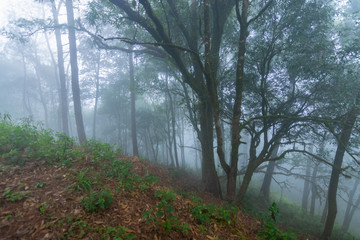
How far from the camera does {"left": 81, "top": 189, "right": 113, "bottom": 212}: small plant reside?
3205 millimetres

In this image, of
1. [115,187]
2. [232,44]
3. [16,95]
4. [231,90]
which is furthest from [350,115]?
[16,95]

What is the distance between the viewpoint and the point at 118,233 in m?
2.69

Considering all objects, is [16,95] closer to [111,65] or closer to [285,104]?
[111,65]

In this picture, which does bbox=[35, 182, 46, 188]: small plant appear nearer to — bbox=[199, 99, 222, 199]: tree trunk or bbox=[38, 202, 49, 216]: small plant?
bbox=[38, 202, 49, 216]: small plant

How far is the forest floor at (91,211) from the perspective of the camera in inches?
108

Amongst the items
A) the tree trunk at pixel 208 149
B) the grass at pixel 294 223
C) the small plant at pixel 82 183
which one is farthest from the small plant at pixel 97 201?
the tree trunk at pixel 208 149

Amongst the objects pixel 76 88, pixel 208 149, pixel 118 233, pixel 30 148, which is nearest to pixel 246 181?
pixel 208 149

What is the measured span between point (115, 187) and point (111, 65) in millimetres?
20422

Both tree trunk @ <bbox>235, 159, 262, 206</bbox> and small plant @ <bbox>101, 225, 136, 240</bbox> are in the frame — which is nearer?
small plant @ <bbox>101, 225, 136, 240</bbox>

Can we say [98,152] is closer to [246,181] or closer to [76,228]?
[76,228]

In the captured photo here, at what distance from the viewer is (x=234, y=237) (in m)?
3.39

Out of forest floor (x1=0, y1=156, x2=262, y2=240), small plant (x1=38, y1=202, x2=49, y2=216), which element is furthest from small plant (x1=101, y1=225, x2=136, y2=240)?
small plant (x1=38, y1=202, x2=49, y2=216)

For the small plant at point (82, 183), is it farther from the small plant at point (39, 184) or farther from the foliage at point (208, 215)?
the foliage at point (208, 215)

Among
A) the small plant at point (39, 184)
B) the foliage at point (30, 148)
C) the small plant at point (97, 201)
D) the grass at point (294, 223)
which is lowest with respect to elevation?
the grass at point (294, 223)
